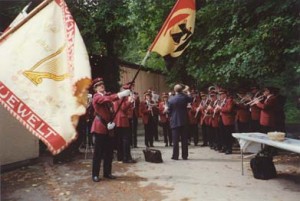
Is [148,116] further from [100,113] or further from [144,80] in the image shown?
[144,80]

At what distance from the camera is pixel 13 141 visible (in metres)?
10.6

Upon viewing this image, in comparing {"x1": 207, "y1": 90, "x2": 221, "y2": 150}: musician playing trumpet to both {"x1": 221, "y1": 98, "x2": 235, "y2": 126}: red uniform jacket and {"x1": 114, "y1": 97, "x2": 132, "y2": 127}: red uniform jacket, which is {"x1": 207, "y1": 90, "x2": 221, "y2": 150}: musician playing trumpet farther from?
{"x1": 114, "y1": 97, "x2": 132, "y2": 127}: red uniform jacket

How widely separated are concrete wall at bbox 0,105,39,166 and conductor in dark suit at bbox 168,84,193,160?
3934 mm

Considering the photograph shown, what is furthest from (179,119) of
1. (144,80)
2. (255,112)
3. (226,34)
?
(144,80)

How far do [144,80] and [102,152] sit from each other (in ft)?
67.2

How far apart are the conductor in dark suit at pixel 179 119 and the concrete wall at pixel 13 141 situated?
393 centimetres

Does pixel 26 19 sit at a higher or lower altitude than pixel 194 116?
higher

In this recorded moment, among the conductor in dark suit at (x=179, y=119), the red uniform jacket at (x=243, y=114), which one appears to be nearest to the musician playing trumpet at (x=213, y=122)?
the red uniform jacket at (x=243, y=114)

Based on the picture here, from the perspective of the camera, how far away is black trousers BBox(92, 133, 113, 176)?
28.7 ft

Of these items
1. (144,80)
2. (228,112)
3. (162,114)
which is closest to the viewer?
(228,112)

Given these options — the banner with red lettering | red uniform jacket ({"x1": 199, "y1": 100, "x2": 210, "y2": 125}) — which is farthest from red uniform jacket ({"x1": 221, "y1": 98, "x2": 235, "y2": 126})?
the banner with red lettering

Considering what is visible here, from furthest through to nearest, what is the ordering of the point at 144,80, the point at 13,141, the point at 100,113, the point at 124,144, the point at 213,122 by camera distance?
the point at 144,80 < the point at 213,122 < the point at 124,144 < the point at 13,141 < the point at 100,113

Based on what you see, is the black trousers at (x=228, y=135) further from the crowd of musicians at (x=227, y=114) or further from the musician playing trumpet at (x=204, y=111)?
the musician playing trumpet at (x=204, y=111)

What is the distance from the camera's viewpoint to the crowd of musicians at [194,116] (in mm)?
8812
